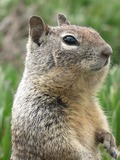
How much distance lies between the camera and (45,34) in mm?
4355

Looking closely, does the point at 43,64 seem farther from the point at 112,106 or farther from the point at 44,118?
the point at 112,106

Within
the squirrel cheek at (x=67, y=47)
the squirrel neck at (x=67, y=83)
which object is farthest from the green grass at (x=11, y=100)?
the squirrel cheek at (x=67, y=47)

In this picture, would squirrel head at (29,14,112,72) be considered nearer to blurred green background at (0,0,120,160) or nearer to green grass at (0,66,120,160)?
green grass at (0,66,120,160)

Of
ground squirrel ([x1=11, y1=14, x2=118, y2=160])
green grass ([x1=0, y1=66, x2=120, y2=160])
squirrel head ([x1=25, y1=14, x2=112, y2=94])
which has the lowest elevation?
green grass ([x1=0, y1=66, x2=120, y2=160])

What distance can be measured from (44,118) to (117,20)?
201 inches

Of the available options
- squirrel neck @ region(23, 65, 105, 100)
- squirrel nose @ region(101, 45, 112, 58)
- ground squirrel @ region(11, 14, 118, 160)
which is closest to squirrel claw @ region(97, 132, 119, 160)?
ground squirrel @ region(11, 14, 118, 160)

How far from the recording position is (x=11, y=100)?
5.32 m

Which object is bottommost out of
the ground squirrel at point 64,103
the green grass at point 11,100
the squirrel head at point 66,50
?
the green grass at point 11,100

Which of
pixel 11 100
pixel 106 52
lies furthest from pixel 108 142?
pixel 11 100

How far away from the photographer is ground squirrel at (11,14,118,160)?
4.05 metres

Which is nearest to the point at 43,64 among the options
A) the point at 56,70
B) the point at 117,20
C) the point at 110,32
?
the point at 56,70

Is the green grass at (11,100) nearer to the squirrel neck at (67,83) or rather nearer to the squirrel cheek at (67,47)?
the squirrel neck at (67,83)

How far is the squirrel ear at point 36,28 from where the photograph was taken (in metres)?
4.33

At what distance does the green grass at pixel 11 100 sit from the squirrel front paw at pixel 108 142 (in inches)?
16.1
